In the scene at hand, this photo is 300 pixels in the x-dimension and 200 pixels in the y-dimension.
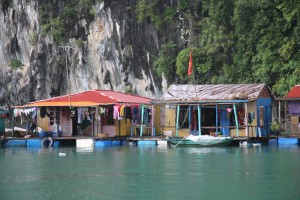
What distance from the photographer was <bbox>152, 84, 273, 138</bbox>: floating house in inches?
1264

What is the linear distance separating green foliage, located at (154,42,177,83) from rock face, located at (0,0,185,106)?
87 centimetres

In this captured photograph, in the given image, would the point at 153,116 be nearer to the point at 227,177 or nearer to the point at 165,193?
the point at 227,177

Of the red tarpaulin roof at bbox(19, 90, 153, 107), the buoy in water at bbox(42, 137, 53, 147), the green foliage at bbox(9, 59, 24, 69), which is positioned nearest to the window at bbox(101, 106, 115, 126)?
the red tarpaulin roof at bbox(19, 90, 153, 107)

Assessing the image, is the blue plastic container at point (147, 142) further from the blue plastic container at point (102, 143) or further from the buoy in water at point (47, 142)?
the buoy in water at point (47, 142)

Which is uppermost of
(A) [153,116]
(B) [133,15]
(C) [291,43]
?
(B) [133,15]

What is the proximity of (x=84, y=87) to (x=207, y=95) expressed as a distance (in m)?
19.9

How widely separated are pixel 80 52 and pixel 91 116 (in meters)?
16.3

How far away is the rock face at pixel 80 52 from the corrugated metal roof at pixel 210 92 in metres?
11.5

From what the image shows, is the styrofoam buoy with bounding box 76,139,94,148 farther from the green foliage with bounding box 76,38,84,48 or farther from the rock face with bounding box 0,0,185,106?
the green foliage with bounding box 76,38,84,48

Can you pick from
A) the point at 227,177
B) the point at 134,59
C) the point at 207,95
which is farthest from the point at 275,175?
the point at 134,59

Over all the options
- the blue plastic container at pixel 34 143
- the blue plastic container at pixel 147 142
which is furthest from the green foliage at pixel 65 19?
the blue plastic container at pixel 147 142

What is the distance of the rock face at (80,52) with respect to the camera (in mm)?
47938

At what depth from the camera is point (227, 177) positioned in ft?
66.8

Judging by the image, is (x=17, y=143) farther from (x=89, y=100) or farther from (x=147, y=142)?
(x=147, y=142)
